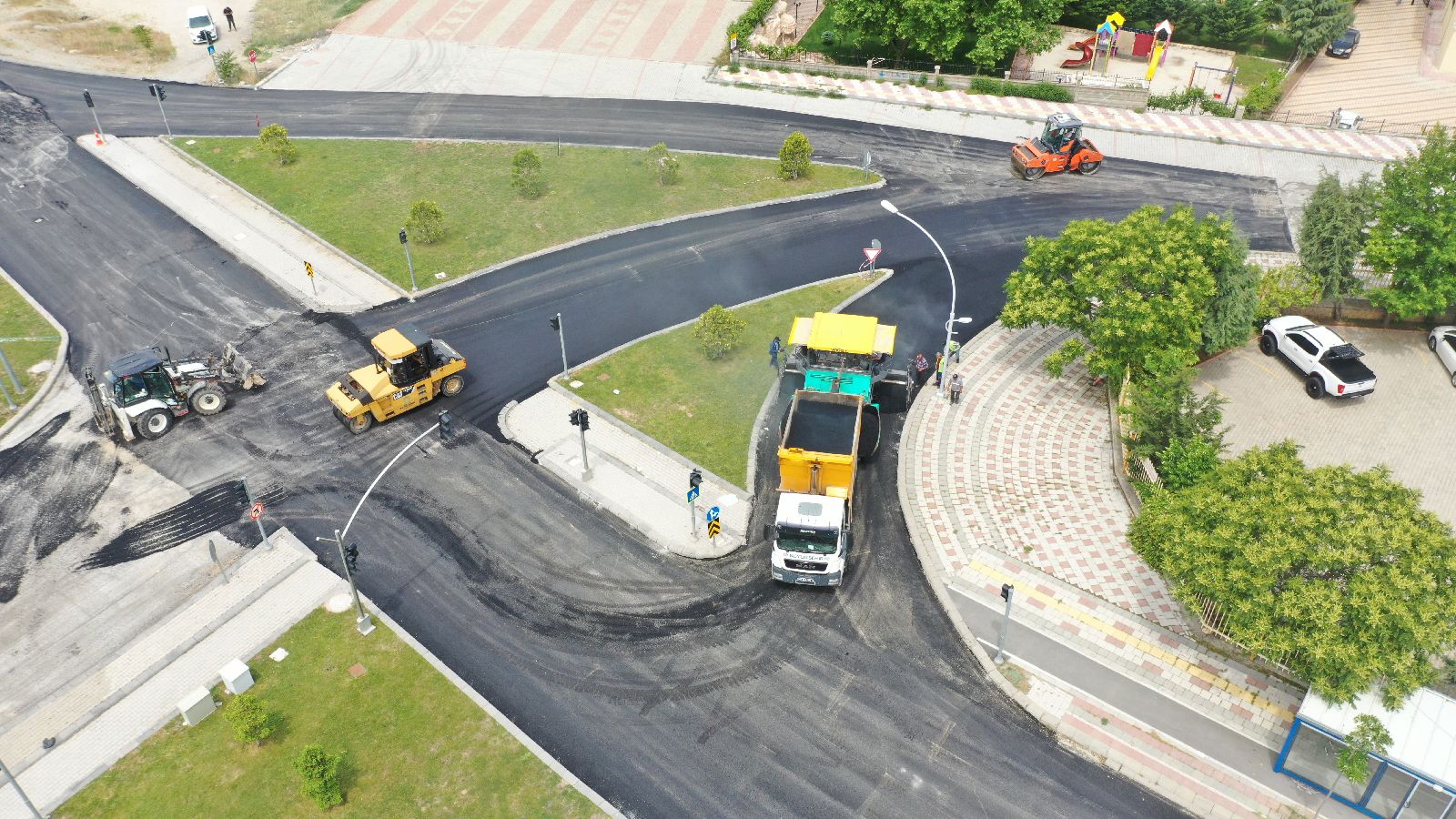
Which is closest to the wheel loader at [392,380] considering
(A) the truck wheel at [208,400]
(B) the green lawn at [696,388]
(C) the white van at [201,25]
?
(A) the truck wheel at [208,400]

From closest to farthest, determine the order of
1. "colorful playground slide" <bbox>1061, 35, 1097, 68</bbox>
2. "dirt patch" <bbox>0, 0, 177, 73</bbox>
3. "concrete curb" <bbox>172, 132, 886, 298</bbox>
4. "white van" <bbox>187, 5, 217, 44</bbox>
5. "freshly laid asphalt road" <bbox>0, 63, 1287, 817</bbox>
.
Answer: "freshly laid asphalt road" <bbox>0, 63, 1287, 817</bbox>
"concrete curb" <bbox>172, 132, 886, 298</bbox>
"colorful playground slide" <bbox>1061, 35, 1097, 68</bbox>
"dirt patch" <bbox>0, 0, 177, 73</bbox>
"white van" <bbox>187, 5, 217, 44</bbox>

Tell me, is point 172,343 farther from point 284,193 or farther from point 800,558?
point 800,558

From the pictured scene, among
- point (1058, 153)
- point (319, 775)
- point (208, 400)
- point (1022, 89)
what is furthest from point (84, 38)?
point (319, 775)

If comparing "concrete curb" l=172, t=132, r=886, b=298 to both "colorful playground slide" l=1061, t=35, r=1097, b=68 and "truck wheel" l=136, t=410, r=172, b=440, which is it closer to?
"truck wheel" l=136, t=410, r=172, b=440

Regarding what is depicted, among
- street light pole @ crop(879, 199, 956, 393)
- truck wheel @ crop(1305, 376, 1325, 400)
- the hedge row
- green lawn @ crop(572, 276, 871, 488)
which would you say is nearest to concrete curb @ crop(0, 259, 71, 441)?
green lawn @ crop(572, 276, 871, 488)

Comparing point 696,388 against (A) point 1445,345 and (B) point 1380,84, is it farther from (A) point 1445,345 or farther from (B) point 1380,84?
(B) point 1380,84
